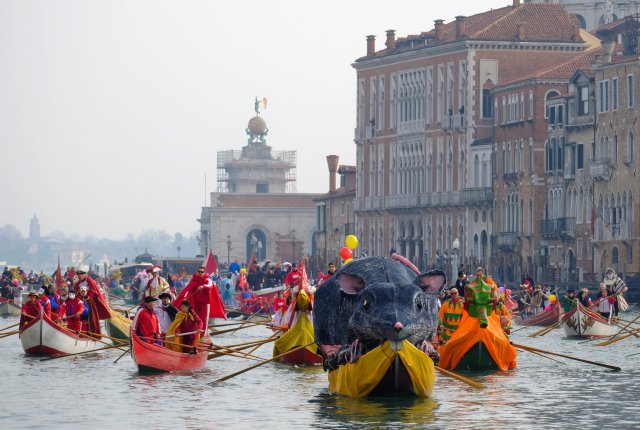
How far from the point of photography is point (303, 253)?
188 metres

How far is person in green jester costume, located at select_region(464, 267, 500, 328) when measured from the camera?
1645 inches

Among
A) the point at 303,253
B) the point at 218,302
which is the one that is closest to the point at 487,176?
the point at 303,253

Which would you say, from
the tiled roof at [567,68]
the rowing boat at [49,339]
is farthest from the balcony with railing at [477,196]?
the rowing boat at [49,339]

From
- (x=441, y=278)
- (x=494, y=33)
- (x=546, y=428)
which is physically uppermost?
(x=494, y=33)

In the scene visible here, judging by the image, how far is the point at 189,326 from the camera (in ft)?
141

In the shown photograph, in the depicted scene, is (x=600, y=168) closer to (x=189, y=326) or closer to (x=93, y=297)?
(x=93, y=297)

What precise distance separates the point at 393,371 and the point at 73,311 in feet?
51.5

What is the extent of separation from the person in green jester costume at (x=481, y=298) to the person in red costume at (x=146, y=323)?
5994 millimetres

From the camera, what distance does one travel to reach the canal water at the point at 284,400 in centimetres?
3569

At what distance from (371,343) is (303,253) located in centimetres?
15121

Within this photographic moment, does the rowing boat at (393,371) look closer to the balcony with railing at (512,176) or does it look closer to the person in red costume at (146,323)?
the person in red costume at (146,323)

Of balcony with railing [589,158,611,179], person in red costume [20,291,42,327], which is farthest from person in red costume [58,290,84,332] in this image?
balcony with railing [589,158,611,179]

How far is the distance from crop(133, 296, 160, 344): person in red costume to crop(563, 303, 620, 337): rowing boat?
20.6 m

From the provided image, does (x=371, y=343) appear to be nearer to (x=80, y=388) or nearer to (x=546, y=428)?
(x=546, y=428)
